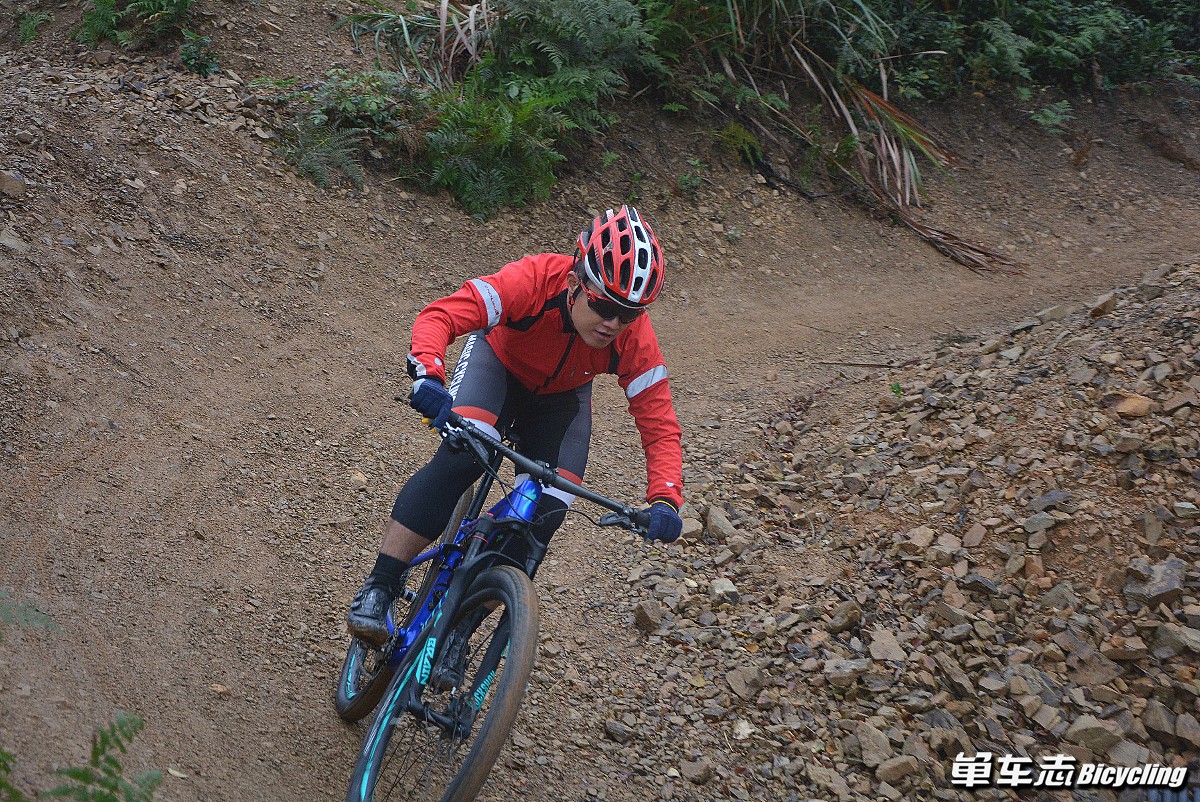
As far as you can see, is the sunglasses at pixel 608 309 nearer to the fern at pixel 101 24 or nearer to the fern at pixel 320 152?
the fern at pixel 320 152

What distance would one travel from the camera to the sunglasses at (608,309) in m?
3.41

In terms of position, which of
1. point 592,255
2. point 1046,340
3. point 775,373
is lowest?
point 775,373

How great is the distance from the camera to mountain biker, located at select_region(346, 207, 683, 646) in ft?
11.1

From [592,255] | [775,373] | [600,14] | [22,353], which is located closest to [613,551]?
Result: [592,255]

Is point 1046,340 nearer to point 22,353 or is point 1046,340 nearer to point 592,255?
point 592,255

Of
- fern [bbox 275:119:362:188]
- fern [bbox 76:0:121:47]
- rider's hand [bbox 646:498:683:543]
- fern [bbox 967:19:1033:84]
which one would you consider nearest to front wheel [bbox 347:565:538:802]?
rider's hand [bbox 646:498:683:543]

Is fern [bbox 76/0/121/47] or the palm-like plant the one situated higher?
fern [bbox 76/0/121/47]

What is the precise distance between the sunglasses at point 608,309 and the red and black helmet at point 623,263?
2 centimetres

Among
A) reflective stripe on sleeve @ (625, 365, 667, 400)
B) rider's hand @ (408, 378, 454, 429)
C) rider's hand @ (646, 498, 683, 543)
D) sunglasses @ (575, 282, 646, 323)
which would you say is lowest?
rider's hand @ (646, 498, 683, 543)

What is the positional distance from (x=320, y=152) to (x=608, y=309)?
20.0 feet

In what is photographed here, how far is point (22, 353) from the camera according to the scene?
208 inches

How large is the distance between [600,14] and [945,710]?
808 cm

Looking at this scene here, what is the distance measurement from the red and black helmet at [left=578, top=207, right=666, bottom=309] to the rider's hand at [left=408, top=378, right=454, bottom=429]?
2.62ft

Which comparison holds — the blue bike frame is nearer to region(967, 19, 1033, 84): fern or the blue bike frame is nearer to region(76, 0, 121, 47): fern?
region(76, 0, 121, 47): fern
